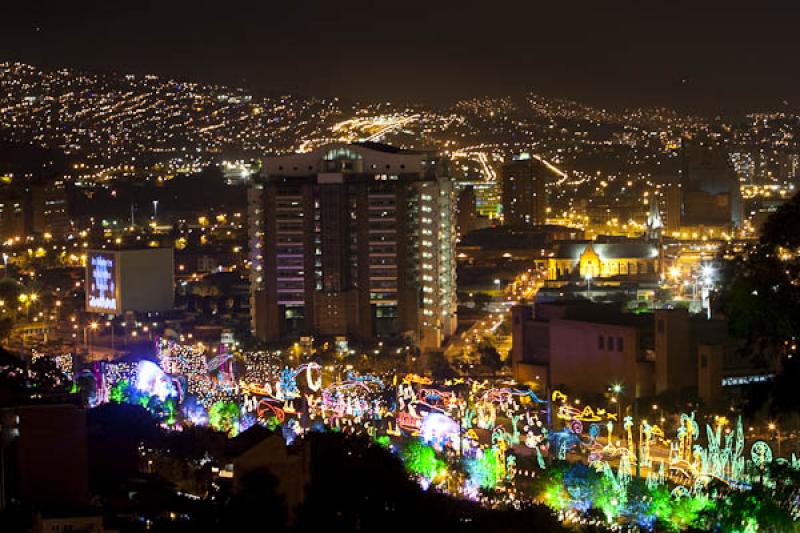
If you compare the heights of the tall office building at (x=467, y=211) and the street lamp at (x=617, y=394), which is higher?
the tall office building at (x=467, y=211)

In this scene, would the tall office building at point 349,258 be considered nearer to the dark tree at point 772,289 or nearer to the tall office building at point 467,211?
the dark tree at point 772,289

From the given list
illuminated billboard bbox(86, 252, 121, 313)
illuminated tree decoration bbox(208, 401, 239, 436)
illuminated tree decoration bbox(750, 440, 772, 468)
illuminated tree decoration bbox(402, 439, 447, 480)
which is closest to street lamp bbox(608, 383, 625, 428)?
illuminated tree decoration bbox(750, 440, 772, 468)

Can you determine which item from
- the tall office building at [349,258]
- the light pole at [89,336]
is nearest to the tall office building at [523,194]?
the tall office building at [349,258]

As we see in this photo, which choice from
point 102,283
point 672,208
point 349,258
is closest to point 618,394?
point 349,258

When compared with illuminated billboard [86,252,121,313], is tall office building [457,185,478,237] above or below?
above

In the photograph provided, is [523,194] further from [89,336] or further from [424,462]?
[424,462]

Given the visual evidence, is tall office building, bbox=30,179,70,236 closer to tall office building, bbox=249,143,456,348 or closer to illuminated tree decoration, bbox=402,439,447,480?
tall office building, bbox=249,143,456,348
